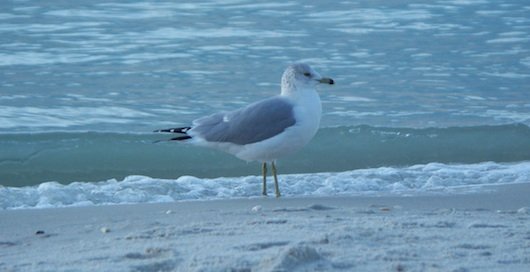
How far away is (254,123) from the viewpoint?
677 cm

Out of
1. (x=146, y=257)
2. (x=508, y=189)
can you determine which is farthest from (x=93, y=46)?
(x=146, y=257)

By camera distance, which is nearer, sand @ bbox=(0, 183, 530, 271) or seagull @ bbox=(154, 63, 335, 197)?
sand @ bbox=(0, 183, 530, 271)

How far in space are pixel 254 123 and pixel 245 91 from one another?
3491 mm

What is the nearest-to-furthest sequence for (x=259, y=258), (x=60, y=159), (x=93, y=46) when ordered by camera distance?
(x=259, y=258), (x=60, y=159), (x=93, y=46)

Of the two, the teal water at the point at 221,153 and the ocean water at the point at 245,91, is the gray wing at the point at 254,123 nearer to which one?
the ocean water at the point at 245,91

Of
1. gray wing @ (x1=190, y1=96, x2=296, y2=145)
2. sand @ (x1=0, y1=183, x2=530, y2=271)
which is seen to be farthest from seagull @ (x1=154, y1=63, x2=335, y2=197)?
sand @ (x1=0, y1=183, x2=530, y2=271)

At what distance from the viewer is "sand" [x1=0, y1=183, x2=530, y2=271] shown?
13.3 feet

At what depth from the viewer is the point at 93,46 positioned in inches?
490

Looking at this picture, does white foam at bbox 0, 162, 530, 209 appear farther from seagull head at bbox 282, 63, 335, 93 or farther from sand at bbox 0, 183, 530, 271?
seagull head at bbox 282, 63, 335, 93

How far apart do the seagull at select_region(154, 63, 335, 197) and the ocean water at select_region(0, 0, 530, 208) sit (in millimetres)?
322

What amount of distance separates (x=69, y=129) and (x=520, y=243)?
5.27 m

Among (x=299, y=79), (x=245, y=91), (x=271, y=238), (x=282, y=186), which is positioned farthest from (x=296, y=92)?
(x=245, y=91)

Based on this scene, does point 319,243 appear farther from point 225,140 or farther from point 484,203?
point 225,140

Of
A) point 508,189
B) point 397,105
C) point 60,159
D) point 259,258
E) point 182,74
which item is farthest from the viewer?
point 182,74
